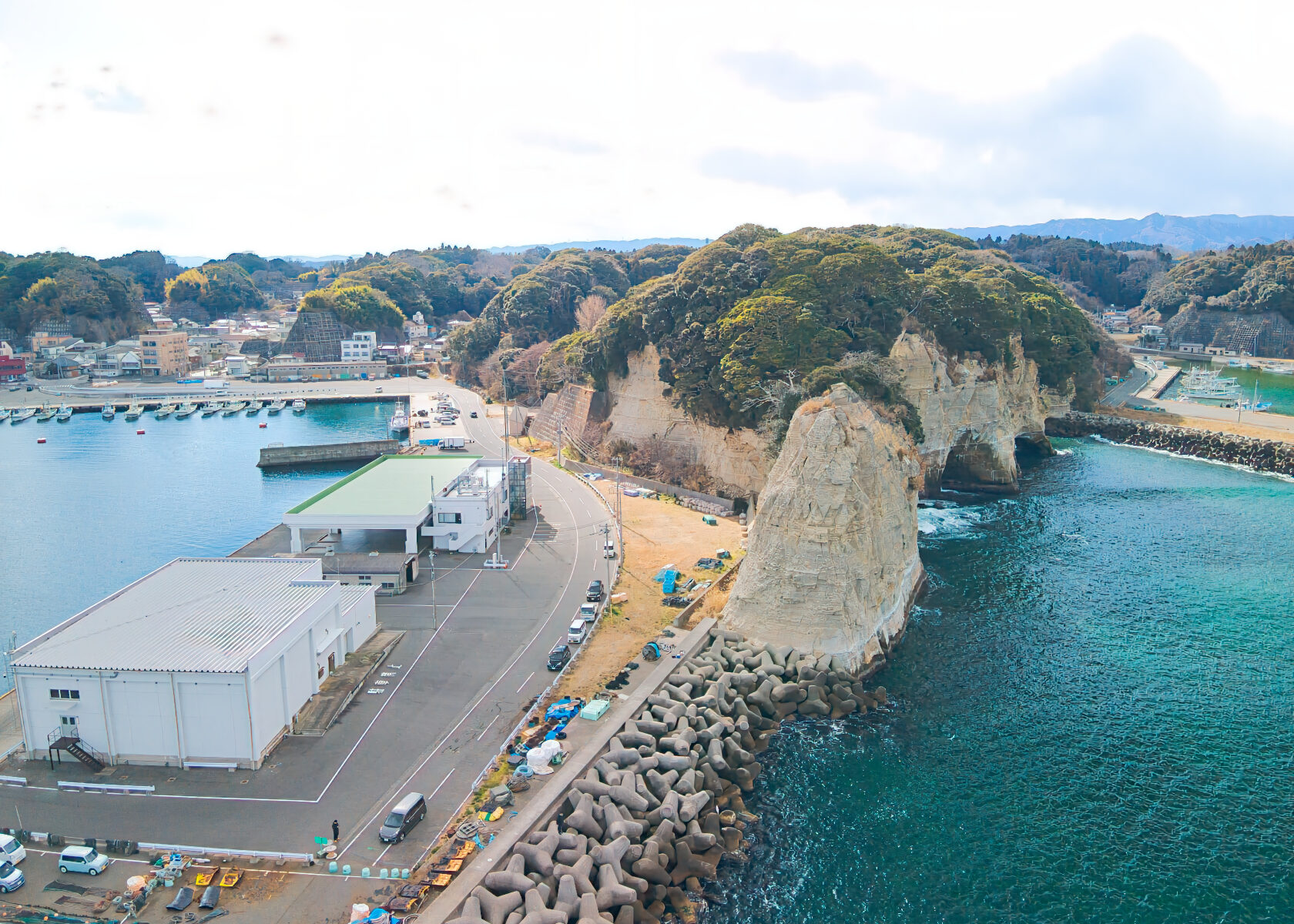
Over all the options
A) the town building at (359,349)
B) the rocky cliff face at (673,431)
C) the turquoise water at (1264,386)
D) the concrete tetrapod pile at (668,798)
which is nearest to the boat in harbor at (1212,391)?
the turquoise water at (1264,386)

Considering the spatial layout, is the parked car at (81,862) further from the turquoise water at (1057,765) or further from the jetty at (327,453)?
the jetty at (327,453)

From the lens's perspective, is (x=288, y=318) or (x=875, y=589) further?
(x=288, y=318)

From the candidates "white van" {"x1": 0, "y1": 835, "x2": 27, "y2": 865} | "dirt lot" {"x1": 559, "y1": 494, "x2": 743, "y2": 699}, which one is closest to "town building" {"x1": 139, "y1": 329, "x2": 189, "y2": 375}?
"dirt lot" {"x1": 559, "y1": 494, "x2": 743, "y2": 699}

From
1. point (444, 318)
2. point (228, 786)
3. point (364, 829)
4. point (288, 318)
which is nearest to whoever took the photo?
point (364, 829)

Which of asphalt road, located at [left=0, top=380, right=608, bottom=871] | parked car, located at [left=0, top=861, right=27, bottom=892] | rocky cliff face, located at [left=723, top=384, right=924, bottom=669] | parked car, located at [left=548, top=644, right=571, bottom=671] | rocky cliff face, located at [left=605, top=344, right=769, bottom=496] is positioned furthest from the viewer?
rocky cliff face, located at [left=605, top=344, right=769, bottom=496]

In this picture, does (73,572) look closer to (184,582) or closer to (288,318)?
(184,582)

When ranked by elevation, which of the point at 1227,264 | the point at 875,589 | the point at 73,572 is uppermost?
the point at 1227,264

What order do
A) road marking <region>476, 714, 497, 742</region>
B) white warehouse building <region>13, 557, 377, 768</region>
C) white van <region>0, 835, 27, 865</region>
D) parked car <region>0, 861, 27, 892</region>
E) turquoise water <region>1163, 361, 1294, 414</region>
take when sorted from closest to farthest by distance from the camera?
1. parked car <region>0, 861, 27, 892</region>
2. white van <region>0, 835, 27, 865</region>
3. white warehouse building <region>13, 557, 377, 768</region>
4. road marking <region>476, 714, 497, 742</region>
5. turquoise water <region>1163, 361, 1294, 414</region>

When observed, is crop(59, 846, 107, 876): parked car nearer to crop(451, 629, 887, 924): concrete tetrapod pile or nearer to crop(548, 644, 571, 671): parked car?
crop(451, 629, 887, 924): concrete tetrapod pile

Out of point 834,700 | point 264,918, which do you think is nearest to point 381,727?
point 264,918
